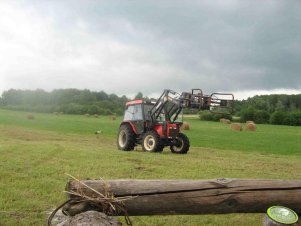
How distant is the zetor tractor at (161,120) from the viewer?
17656 millimetres

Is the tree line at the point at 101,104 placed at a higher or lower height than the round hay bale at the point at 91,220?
higher

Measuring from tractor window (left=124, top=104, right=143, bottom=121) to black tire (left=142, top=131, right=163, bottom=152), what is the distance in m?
1.25

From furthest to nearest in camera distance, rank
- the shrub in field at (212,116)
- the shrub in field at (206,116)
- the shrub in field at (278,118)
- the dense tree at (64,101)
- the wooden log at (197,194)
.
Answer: the dense tree at (64,101)
the shrub in field at (278,118)
the shrub in field at (206,116)
the shrub in field at (212,116)
the wooden log at (197,194)

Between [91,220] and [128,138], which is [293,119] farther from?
[91,220]

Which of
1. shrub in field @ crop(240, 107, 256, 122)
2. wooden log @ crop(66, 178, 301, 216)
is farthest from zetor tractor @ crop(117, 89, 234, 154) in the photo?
shrub in field @ crop(240, 107, 256, 122)

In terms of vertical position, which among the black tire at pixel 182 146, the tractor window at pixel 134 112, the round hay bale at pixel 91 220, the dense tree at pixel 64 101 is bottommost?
the black tire at pixel 182 146

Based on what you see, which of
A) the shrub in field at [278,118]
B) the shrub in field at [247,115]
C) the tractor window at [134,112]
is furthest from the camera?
the shrub in field at [247,115]

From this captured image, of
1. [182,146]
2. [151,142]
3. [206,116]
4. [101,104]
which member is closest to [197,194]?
[151,142]

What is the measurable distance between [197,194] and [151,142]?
14.0 meters

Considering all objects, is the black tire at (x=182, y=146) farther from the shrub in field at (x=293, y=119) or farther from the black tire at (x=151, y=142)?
the shrub in field at (x=293, y=119)

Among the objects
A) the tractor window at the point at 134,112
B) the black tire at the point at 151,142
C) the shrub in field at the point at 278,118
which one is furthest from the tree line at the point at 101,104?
the black tire at the point at 151,142

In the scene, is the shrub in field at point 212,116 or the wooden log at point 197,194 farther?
the shrub in field at point 212,116

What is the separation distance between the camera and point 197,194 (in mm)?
4996

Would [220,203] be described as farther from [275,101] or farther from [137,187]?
[275,101]
